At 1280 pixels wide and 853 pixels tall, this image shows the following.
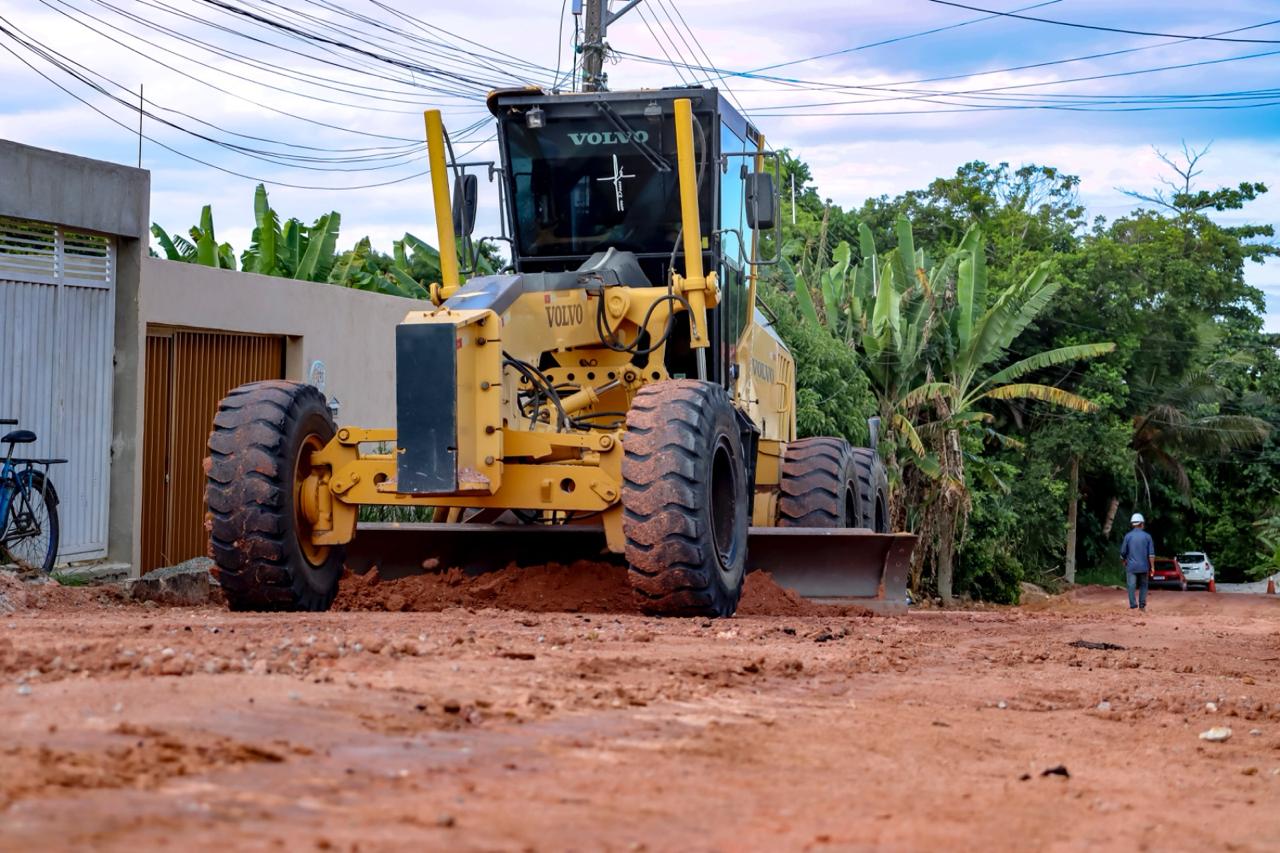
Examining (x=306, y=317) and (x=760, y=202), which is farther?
(x=306, y=317)

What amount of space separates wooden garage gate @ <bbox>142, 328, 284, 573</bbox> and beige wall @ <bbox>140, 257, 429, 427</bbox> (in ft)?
0.91

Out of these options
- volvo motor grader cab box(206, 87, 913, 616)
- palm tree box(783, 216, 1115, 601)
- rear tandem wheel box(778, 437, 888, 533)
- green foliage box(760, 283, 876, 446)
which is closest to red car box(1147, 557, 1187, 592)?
palm tree box(783, 216, 1115, 601)

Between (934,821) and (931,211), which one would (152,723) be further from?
(931,211)

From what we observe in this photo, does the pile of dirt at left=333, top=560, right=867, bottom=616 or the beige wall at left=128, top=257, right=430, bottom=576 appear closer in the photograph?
the pile of dirt at left=333, top=560, right=867, bottom=616

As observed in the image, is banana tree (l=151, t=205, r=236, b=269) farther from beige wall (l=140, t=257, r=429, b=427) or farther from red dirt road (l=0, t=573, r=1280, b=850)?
red dirt road (l=0, t=573, r=1280, b=850)

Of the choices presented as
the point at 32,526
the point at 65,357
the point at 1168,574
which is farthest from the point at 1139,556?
the point at 1168,574

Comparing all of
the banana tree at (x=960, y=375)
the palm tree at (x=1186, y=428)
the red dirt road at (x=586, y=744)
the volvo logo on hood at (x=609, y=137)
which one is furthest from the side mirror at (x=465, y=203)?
the palm tree at (x=1186, y=428)

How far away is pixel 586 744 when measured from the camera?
4.83 m

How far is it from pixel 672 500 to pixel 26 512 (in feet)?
17.4

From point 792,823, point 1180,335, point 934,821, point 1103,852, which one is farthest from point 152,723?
point 1180,335

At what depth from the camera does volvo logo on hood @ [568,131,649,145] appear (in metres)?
10.6

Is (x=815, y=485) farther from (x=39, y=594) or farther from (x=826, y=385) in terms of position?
(x=826, y=385)

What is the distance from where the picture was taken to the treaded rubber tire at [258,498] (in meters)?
9.03

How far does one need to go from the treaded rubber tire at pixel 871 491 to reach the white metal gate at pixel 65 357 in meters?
6.34
